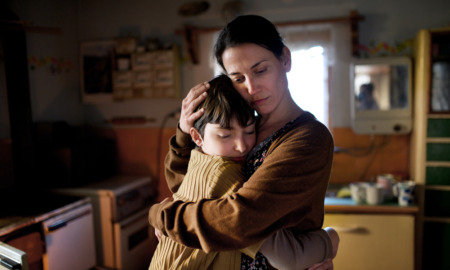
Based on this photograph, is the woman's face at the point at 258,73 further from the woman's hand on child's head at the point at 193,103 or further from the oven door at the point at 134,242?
the oven door at the point at 134,242

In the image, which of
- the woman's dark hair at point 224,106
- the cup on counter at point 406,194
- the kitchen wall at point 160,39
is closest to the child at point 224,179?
the woman's dark hair at point 224,106

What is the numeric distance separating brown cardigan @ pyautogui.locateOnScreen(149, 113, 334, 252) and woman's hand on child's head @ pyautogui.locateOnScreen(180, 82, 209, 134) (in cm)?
29

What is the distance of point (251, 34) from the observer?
0.92m

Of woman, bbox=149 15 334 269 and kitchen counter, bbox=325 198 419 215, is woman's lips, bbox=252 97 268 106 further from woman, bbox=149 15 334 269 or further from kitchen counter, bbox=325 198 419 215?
kitchen counter, bbox=325 198 419 215

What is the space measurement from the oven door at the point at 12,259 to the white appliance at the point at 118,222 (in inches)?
41.4

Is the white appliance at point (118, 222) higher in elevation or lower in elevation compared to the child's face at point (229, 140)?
lower

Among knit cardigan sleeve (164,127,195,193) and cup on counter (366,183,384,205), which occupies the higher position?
knit cardigan sleeve (164,127,195,193)

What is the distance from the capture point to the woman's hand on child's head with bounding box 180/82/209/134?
3.32ft

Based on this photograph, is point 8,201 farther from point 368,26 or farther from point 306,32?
point 368,26

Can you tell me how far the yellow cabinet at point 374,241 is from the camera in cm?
212

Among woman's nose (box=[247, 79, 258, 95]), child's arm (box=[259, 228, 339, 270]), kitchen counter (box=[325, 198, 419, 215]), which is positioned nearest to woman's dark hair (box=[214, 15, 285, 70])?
woman's nose (box=[247, 79, 258, 95])

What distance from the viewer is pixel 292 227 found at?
2.97 feet

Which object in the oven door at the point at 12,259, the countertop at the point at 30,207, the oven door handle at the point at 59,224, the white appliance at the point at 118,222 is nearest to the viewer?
the oven door at the point at 12,259

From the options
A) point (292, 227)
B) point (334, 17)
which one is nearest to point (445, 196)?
point (334, 17)
